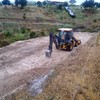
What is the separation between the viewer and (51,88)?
1405cm

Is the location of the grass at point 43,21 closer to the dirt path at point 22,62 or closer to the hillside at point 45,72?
the hillside at point 45,72

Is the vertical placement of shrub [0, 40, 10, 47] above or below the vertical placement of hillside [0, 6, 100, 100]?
below

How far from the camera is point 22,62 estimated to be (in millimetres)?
22172

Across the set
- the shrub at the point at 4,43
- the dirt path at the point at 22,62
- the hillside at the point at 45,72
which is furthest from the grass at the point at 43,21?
the dirt path at the point at 22,62

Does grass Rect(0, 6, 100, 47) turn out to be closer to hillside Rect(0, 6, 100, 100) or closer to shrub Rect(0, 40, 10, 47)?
shrub Rect(0, 40, 10, 47)

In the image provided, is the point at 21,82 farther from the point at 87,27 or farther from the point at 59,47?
the point at 87,27

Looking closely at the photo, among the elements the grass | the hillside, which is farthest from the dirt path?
the grass

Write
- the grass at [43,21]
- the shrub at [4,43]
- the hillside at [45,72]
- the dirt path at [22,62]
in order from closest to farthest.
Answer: the hillside at [45,72] < the dirt path at [22,62] < the shrub at [4,43] < the grass at [43,21]

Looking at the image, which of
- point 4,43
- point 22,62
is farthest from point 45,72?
point 4,43

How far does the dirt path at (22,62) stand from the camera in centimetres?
1688

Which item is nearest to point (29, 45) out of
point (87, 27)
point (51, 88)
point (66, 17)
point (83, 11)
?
point (51, 88)

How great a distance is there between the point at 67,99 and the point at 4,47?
55.4 ft

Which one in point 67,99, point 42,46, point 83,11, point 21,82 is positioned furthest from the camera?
point 83,11

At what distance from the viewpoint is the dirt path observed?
16.9 metres
